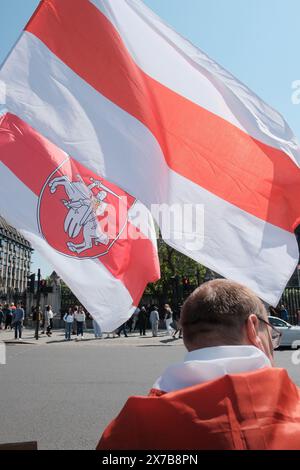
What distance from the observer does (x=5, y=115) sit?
11.9 feet

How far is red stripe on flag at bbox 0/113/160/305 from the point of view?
124 inches

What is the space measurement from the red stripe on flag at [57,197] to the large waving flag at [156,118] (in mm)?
315

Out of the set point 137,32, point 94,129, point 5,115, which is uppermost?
point 137,32

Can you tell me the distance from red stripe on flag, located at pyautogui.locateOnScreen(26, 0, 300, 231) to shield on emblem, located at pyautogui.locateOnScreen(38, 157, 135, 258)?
0.57 m

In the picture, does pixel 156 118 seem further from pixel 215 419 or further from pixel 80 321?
pixel 80 321

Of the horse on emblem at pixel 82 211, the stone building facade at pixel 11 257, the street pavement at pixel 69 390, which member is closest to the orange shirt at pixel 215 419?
the horse on emblem at pixel 82 211

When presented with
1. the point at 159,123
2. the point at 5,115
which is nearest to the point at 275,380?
the point at 159,123

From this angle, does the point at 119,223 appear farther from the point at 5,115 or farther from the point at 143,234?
the point at 5,115

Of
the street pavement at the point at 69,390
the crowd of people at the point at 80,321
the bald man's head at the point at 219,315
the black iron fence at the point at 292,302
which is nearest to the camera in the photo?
the bald man's head at the point at 219,315

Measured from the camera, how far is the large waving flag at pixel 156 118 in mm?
3082

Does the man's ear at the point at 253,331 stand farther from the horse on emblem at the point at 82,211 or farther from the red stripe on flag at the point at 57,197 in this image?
the horse on emblem at the point at 82,211

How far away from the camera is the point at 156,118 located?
3.38 m

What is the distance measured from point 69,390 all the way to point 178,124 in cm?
593

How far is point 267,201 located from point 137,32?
66.2 inches
